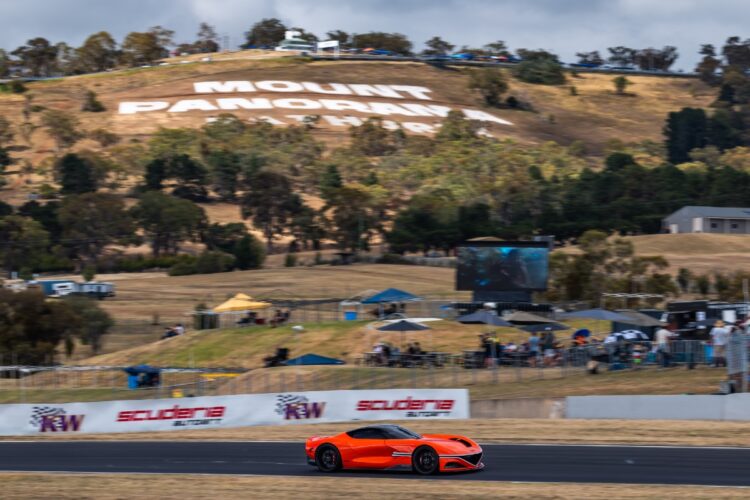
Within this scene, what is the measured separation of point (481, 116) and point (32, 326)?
453ft

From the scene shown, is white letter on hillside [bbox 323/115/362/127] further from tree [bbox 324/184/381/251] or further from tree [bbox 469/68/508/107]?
tree [bbox 324/184/381/251]

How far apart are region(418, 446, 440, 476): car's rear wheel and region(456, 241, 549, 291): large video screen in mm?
32136

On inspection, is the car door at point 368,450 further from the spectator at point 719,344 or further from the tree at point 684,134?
the tree at point 684,134

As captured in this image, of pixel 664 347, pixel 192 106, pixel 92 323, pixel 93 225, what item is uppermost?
pixel 192 106

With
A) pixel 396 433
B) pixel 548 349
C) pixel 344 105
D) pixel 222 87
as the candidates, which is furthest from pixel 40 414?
pixel 222 87

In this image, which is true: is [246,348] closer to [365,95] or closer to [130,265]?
[130,265]

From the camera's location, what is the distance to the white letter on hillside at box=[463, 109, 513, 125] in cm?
18538

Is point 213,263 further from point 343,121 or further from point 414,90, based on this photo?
point 414,90

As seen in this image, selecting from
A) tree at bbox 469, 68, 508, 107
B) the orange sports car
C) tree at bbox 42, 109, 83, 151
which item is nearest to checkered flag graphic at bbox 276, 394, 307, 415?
the orange sports car

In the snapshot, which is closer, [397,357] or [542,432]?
[542,432]

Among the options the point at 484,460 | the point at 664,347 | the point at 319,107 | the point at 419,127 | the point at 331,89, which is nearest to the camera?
the point at 484,460

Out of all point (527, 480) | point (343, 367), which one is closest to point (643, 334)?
point (343, 367)

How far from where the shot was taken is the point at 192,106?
182 m

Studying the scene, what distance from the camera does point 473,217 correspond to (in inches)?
4227
